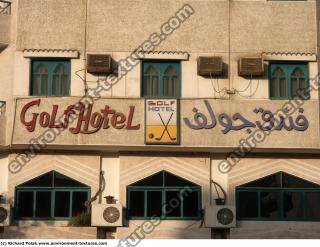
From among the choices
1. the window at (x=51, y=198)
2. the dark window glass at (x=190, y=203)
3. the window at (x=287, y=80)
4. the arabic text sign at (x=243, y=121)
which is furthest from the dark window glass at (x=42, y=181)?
the window at (x=287, y=80)

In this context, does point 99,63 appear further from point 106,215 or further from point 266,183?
point 266,183

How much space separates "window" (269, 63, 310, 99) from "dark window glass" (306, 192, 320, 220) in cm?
292

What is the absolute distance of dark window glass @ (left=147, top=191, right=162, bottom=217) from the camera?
1852 centimetres

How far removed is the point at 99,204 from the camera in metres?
18.0

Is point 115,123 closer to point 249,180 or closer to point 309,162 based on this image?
point 249,180

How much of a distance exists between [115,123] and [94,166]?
5.11ft

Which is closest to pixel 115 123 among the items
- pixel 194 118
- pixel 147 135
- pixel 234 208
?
pixel 147 135

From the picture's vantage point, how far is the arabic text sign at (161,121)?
1798cm

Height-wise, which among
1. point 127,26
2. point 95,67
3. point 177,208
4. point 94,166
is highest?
point 127,26

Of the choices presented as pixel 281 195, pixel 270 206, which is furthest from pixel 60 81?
pixel 281 195

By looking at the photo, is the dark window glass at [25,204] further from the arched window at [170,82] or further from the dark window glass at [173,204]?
the arched window at [170,82]

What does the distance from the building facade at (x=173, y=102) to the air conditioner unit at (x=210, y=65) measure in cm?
3

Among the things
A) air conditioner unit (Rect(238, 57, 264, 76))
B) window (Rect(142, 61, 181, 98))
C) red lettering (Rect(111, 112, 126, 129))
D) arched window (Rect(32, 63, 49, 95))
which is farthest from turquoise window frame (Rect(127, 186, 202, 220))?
arched window (Rect(32, 63, 49, 95))

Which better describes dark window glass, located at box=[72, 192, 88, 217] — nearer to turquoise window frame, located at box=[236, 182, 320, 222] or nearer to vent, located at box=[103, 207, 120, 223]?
vent, located at box=[103, 207, 120, 223]
